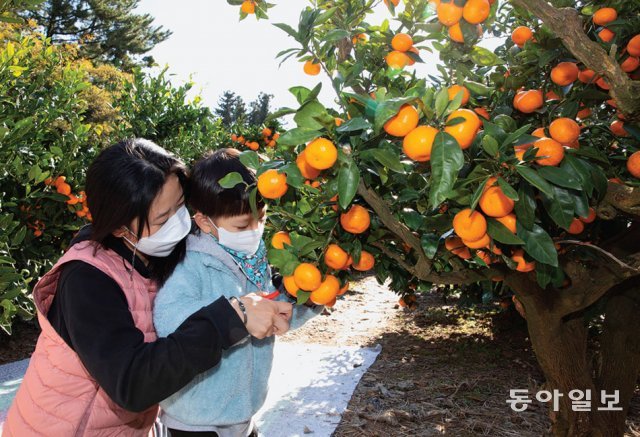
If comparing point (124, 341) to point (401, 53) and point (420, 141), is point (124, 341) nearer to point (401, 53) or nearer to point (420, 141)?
point (420, 141)

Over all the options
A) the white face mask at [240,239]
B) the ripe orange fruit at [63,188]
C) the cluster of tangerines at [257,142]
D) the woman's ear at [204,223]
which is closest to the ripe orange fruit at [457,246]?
the white face mask at [240,239]

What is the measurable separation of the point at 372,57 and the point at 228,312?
3.03 feet

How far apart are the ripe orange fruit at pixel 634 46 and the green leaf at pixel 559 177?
74 cm

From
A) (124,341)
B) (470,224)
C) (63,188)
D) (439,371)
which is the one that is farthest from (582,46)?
(63,188)

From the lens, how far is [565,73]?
145 cm

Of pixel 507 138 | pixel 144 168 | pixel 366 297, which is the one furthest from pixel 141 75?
pixel 507 138

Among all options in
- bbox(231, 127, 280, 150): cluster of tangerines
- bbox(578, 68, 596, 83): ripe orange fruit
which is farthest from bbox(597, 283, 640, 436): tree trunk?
bbox(231, 127, 280, 150): cluster of tangerines

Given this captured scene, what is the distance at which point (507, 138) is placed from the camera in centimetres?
94

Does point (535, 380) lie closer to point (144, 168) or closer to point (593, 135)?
point (593, 135)

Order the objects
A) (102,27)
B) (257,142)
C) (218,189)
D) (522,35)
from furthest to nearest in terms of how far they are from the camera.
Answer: (102,27), (257,142), (522,35), (218,189)

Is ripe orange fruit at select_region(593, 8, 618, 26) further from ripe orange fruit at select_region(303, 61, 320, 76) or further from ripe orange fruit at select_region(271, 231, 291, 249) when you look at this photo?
ripe orange fruit at select_region(271, 231, 291, 249)

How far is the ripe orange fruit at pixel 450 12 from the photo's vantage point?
1118 mm

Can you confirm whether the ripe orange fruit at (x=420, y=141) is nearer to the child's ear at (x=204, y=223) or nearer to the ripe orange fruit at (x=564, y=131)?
the ripe orange fruit at (x=564, y=131)

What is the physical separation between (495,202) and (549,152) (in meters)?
0.18
